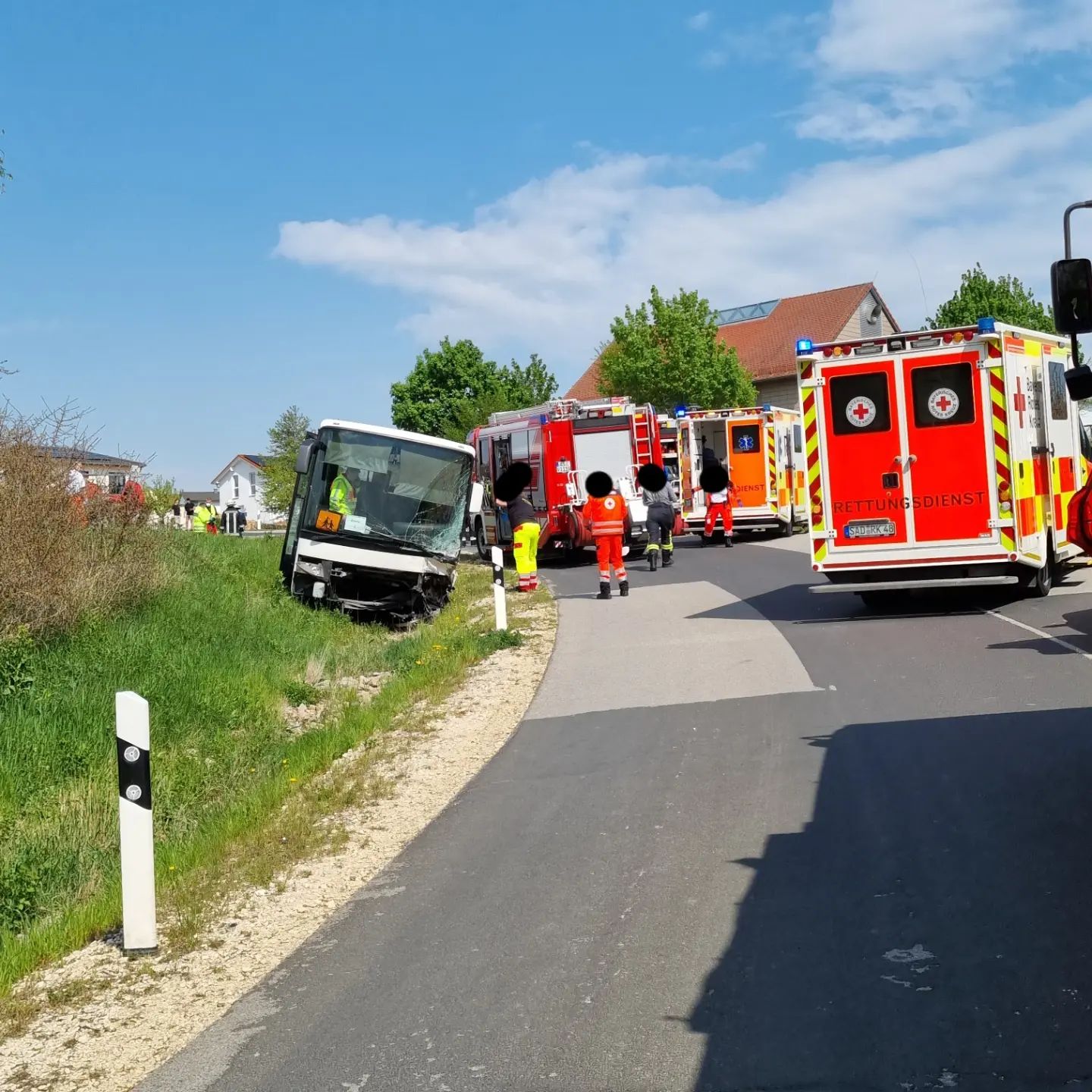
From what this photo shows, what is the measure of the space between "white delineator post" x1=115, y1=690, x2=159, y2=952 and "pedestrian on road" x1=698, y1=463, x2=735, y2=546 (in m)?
25.1

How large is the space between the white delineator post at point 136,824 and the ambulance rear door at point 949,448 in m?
10.8

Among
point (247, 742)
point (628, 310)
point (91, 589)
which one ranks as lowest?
point (247, 742)

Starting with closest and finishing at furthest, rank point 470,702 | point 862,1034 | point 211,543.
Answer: point 862,1034
point 470,702
point 211,543

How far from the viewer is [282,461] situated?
62.9m

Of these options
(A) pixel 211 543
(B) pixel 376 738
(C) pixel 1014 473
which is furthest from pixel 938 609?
Answer: (A) pixel 211 543

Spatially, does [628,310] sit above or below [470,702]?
above

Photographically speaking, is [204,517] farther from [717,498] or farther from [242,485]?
[242,485]

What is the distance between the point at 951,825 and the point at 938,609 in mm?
9435

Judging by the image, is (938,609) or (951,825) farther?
(938,609)

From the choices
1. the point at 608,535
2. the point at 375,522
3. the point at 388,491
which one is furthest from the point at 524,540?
the point at 375,522

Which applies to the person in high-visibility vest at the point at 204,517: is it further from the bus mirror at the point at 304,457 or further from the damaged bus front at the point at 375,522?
the bus mirror at the point at 304,457

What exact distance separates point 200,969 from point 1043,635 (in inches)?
366

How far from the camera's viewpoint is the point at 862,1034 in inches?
170

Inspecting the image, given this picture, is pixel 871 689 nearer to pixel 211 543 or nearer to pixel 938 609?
pixel 938 609
